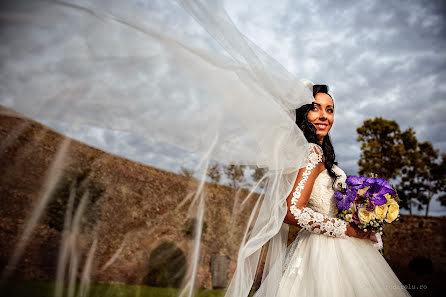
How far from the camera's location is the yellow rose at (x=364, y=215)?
190 centimetres

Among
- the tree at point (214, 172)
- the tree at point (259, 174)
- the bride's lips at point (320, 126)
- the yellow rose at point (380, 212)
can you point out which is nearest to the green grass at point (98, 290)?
the tree at point (214, 172)

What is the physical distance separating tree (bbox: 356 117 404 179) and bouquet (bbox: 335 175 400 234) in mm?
16730

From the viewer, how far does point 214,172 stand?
1556mm

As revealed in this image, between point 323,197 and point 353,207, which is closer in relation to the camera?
point 353,207

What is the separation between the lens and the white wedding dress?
5.84 feet

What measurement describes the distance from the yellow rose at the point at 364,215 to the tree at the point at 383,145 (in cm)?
1686

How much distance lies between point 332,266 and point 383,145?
18878 mm

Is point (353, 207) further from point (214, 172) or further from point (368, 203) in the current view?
point (214, 172)

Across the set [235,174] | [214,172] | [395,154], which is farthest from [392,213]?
[395,154]

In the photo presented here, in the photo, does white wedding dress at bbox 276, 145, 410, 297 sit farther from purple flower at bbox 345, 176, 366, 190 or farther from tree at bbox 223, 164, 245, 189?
tree at bbox 223, 164, 245, 189

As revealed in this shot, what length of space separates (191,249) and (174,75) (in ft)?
3.21

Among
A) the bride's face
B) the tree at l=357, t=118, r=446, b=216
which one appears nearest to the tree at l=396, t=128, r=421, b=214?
the tree at l=357, t=118, r=446, b=216

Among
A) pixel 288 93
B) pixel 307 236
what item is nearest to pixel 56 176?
pixel 288 93

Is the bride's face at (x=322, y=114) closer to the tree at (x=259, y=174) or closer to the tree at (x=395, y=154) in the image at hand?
the tree at (x=259, y=174)
